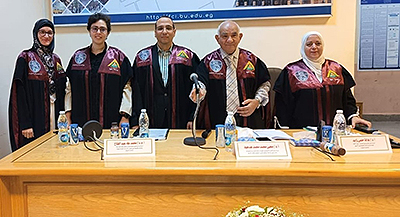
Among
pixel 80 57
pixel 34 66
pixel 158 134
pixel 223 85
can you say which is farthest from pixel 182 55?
pixel 34 66

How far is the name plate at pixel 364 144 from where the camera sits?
152 cm

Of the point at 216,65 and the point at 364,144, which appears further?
the point at 216,65

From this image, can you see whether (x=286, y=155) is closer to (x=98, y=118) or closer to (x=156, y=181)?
(x=156, y=181)

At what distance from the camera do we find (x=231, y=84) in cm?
249

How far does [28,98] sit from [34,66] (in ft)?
0.83

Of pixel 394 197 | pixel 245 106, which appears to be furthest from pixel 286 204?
pixel 245 106

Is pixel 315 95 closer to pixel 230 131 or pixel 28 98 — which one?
pixel 230 131

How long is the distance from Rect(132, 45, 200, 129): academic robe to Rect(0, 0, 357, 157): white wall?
832 millimetres

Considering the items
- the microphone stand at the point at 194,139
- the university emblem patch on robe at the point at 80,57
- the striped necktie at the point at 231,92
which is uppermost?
the university emblem patch on robe at the point at 80,57

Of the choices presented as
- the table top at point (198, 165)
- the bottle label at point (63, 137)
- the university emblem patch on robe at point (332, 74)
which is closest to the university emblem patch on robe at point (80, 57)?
the bottle label at point (63, 137)

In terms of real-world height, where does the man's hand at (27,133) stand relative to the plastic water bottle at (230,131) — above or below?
below

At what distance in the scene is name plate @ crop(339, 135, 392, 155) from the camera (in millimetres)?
1520

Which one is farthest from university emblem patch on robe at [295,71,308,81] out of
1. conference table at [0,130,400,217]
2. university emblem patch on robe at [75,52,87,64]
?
university emblem patch on robe at [75,52,87,64]

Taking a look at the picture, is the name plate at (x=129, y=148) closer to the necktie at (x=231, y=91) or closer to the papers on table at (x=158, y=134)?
the papers on table at (x=158, y=134)
